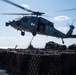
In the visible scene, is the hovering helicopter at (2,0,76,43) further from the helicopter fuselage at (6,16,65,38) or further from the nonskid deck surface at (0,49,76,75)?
the nonskid deck surface at (0,49,76,75)

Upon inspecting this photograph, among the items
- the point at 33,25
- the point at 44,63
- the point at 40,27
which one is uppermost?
the point at 33,25

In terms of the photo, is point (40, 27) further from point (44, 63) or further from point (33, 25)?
point (44, 63)

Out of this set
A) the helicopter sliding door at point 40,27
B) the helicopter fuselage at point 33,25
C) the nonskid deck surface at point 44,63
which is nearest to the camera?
the nonskid deck surface at point 44,63

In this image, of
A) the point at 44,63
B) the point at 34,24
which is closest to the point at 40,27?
the point at 34,24

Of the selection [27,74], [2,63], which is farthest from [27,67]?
[2,63]

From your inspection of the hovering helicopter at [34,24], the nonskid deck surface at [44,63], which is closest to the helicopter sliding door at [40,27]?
the hovering helicopter at [34,24]

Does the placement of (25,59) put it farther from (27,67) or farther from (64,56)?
(64,56)

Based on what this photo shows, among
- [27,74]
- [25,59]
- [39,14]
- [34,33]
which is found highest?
[39,14]

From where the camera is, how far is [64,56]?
13969mm

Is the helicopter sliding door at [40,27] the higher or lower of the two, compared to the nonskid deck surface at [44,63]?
higher

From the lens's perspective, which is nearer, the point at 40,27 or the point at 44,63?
the point at 44,63

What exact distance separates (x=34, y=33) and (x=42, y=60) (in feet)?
68.2

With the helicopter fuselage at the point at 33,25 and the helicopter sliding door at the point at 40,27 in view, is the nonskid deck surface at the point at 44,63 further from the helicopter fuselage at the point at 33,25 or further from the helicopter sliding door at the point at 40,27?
the helicopter sliding door at the point at 40,27

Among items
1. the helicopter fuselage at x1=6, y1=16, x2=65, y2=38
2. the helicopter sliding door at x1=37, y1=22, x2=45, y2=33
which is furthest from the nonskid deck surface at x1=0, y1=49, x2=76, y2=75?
the helicopter sliding door at x1=37, y1=22, x2=45, y2=33
